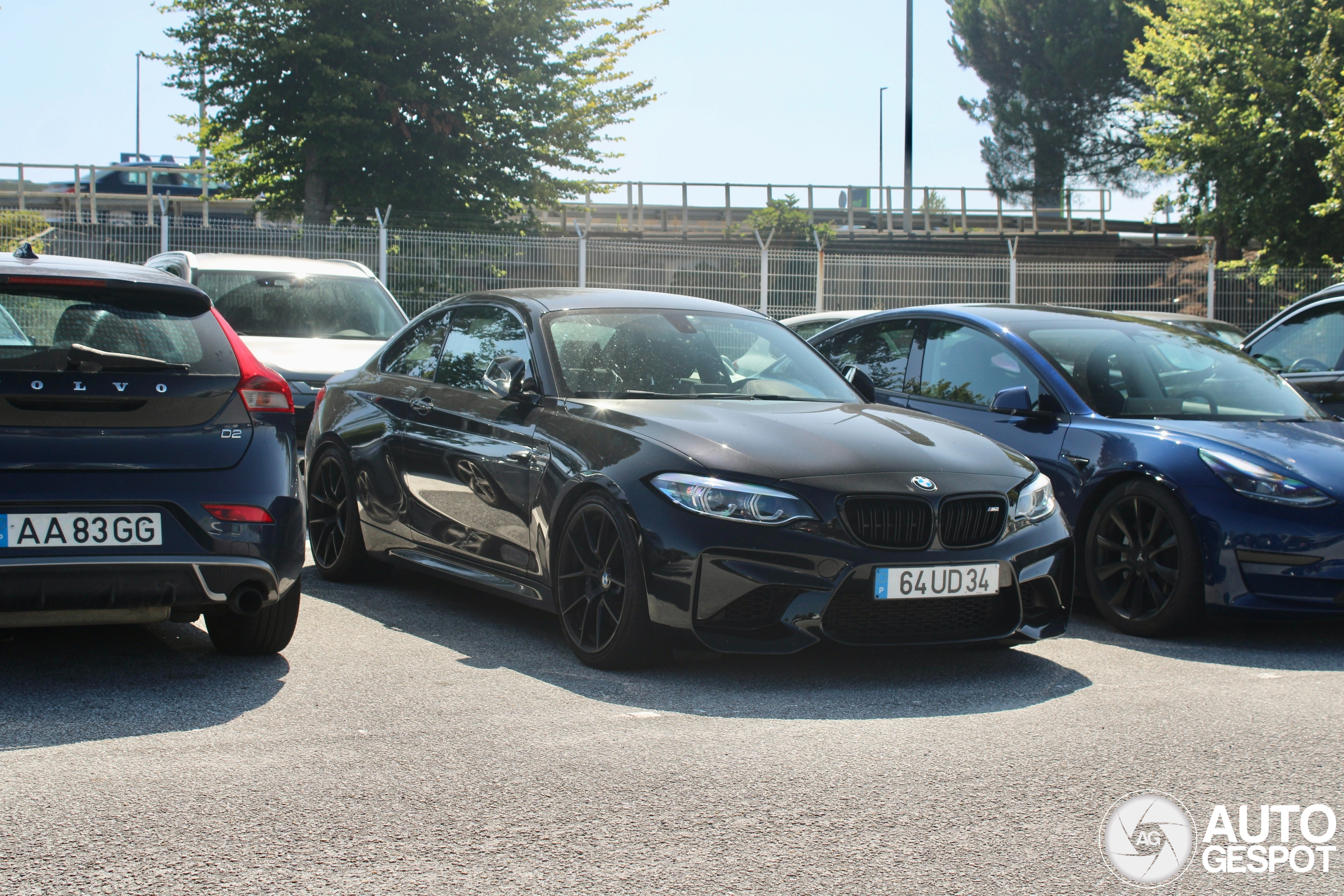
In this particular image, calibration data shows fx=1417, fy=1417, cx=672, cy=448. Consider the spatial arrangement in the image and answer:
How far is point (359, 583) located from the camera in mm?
7156

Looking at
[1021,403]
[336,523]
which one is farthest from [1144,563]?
[336,523]

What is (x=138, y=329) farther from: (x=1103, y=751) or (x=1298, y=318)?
(x=1298, y=318)

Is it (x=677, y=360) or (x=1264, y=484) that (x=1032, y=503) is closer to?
(x=1264, y=484)

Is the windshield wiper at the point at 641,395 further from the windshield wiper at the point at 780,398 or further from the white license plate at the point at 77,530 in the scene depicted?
the white license plate at the point at 77,530

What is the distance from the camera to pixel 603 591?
5.25m

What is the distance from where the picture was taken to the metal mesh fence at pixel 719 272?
18.5 metres

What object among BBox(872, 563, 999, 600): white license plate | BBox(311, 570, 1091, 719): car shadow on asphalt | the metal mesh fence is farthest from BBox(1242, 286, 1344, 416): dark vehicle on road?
the metal mesh fence

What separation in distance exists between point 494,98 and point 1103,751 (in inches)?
977

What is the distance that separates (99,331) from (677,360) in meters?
2.43

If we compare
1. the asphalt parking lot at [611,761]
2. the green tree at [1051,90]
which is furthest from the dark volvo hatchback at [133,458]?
the green tree at [1051,90]

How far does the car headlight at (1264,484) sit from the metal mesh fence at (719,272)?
1207cm

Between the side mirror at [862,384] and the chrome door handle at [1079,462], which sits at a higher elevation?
the side mirror at [862,384]

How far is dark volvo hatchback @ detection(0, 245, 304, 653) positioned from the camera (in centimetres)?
451

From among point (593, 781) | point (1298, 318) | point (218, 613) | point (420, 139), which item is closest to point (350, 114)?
point (420, 139)
